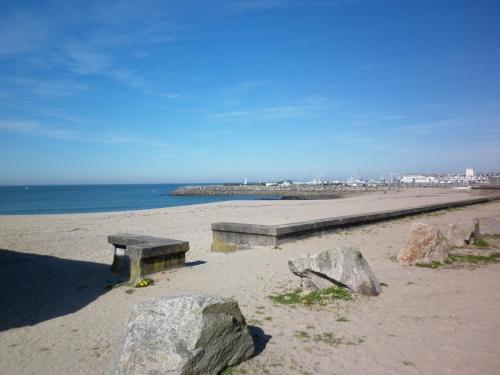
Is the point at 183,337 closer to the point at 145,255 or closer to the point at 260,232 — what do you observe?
the point at 145,255

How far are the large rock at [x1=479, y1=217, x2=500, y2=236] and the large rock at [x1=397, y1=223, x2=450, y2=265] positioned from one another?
4631 mm

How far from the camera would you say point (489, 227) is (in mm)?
12172

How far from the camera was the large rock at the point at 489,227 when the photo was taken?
1193 cm

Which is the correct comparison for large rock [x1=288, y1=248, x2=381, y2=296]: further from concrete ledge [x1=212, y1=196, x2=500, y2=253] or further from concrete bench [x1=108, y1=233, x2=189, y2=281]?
concrete ledge [x1=212, y1=196, x2=500, y2=253]

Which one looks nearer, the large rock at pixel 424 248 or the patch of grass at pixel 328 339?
the patch of grass at pixel 328 339

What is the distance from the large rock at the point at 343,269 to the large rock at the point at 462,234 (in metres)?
5.16

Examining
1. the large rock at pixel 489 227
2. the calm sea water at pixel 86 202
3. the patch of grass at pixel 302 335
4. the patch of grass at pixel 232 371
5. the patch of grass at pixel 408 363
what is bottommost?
the calm sea water at pixel 86 202

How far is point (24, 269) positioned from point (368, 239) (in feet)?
29.9

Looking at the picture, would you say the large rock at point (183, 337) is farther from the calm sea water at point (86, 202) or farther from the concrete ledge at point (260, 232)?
the calm sea water at point (86, 202)

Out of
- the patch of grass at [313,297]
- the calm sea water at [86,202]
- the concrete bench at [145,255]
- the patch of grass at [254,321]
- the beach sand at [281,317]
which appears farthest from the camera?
the calm sea water at [86,202]

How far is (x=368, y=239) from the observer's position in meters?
11.5

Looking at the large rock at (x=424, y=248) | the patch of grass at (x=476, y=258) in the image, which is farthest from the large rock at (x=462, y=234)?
the large rock at (x=424, y=248)

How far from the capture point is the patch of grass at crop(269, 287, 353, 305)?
582cm

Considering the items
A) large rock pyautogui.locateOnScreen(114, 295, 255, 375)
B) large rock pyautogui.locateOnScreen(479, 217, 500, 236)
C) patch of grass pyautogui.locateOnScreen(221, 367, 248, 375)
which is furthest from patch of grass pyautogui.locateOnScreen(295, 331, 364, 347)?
large rock pyautogui.locateOnScreen(479, 217, 500, 236)
